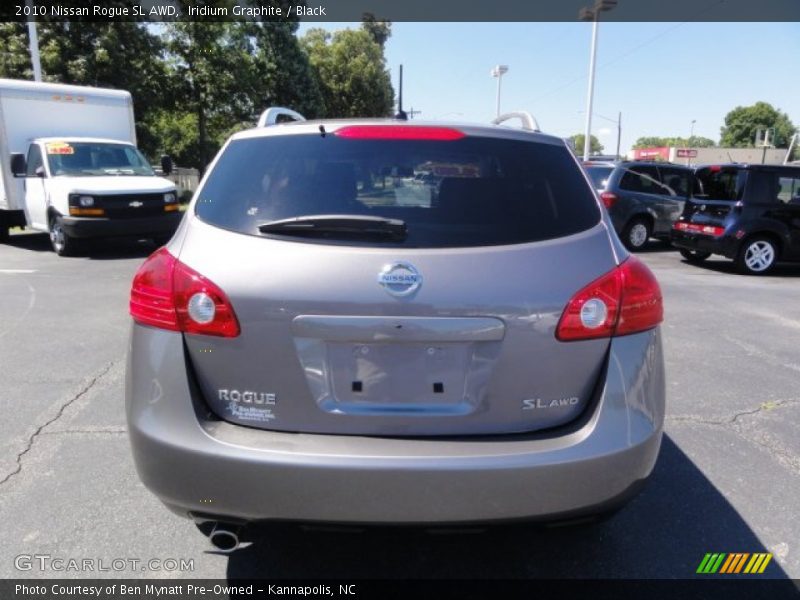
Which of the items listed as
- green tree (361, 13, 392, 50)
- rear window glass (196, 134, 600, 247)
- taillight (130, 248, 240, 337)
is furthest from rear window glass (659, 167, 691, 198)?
green tree (361, 13, 392, 50)

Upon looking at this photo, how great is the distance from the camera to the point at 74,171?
11016mm

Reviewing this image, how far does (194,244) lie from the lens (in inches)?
83.6

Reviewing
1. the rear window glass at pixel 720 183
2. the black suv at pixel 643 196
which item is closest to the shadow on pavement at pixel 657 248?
the black suv at pixel 643 196

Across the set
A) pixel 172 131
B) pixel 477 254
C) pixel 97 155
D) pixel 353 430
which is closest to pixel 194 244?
pixel 353 430

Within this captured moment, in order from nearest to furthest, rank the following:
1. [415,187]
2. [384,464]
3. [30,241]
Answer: [384,464] → [415,187] → [30,241]

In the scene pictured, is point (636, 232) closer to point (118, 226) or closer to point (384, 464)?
point (118, 226)

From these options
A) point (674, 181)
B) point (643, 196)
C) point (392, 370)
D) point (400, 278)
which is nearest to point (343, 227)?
point (400, 278)

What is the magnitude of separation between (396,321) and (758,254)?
407 inches

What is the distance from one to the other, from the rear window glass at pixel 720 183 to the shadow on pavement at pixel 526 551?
874 centimetres

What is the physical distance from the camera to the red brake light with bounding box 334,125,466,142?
2.32 meters

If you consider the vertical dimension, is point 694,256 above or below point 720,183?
A: below

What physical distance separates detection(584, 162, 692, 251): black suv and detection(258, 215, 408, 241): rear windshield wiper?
11.4 metres

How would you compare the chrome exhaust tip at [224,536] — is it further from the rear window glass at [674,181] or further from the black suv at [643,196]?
the rear window glass at [674,181]

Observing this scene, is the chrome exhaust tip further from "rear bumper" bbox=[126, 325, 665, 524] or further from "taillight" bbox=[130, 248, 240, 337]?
"taillight" bbox=[130, 248, 240, 337]
